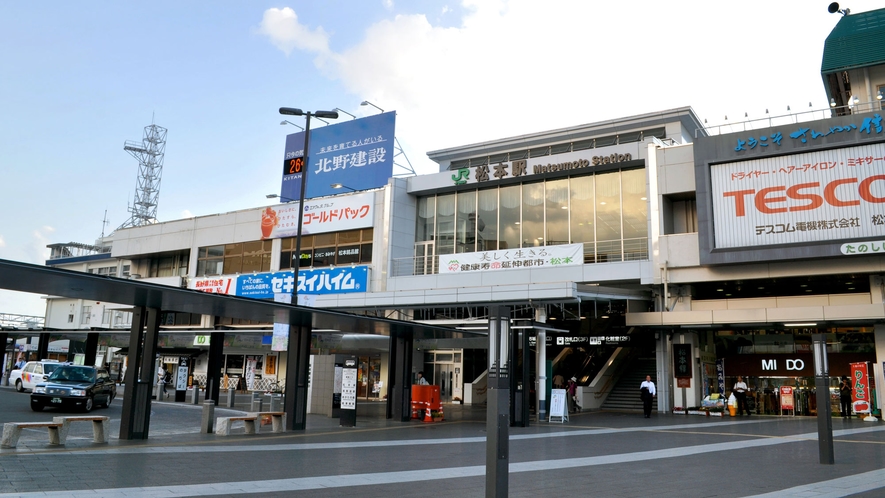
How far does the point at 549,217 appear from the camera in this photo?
33531 mm

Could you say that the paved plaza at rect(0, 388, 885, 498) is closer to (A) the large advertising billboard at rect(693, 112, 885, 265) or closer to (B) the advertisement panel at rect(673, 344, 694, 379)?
(A) the large advertising billboard at rect(693, 112, 885, 265)

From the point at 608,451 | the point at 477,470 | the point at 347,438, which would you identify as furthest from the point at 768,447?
the point at 347,438

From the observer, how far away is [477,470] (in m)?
11.9

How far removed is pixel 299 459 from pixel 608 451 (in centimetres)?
688

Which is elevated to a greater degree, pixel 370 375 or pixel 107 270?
pixel 107 270

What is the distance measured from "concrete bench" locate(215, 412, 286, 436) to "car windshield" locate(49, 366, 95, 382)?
9612 millimetres

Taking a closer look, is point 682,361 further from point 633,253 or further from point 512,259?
point 512,259

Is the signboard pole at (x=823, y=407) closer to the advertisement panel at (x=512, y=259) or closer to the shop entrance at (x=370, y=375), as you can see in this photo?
the advertisement panel at (x=512, y=259)

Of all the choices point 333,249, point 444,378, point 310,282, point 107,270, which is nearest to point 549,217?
point 444,378

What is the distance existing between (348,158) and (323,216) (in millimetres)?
3983

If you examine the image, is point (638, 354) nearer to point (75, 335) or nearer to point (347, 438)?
point (347, 438)

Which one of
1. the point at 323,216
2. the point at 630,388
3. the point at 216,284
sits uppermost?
the point at 323,216

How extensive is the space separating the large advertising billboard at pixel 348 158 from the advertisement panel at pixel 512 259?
7.45 metres

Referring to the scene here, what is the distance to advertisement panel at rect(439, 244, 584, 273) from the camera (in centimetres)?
3056
